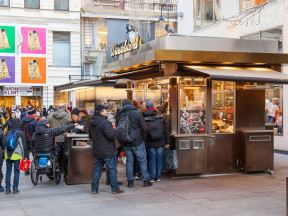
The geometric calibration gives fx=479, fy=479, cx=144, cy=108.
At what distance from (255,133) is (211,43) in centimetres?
242

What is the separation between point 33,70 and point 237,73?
Answer: 25.0 meters

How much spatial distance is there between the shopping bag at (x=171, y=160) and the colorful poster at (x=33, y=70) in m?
24.6

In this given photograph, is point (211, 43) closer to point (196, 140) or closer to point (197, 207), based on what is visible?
point (196, 140)

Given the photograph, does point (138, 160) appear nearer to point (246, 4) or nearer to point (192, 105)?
point (192, 105)

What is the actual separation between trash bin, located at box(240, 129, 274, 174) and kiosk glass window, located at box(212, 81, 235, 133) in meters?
0.41

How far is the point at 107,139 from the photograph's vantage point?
9.39 meters

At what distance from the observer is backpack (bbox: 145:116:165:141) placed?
10570 millimetres

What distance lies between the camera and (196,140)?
1116 cm

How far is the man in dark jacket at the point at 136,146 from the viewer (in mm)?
10141

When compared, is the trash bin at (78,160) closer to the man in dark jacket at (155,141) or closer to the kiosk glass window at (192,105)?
the man in dark jacket at (155,141)

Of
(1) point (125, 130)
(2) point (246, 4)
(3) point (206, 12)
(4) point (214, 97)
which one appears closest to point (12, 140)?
(1) point (125, 130)

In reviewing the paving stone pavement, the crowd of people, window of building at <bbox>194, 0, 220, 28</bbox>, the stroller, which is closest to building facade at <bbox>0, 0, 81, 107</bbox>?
window of building at <bbox>194, 0, 220, 28</bbox>

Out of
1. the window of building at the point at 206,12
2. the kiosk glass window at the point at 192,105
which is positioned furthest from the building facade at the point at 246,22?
the kiosk glass window at the point at 192,105

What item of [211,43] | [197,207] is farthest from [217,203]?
[211,43]
